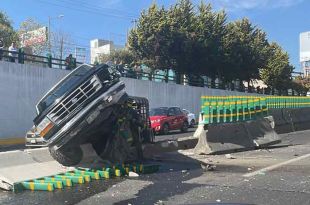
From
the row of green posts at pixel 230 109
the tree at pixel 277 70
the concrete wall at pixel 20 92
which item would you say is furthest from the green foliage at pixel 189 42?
the row of green posts at pixel 230 109

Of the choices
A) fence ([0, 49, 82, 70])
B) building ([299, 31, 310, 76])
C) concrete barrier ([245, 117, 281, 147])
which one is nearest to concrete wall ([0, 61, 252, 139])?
fence ([0, 49, 82, 70])

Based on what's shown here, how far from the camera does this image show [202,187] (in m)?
9.46

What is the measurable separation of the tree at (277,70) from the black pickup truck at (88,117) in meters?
44.1

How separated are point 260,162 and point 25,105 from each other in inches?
608

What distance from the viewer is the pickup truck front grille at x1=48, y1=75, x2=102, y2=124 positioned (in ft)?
34.4

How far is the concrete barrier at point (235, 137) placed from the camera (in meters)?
14.6

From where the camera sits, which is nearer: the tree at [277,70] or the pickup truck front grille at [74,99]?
the pickup truck front grille at [74,99]

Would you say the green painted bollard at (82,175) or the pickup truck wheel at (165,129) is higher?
the pickup truck wheel at (165,129)

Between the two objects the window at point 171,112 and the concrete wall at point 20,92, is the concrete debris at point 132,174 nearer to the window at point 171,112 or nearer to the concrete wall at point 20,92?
the concrete wall at point 20,92

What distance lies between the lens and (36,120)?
34.9ft

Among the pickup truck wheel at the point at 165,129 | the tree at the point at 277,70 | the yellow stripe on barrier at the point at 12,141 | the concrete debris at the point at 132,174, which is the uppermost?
the tree at the point at 277,70

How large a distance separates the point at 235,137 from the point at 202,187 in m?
6.34

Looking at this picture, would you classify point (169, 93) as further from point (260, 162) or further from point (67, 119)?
point (67, 119)

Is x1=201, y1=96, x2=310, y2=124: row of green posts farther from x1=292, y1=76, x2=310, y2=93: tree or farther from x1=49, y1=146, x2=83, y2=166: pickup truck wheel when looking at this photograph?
x1=292, y1=76, x2=310, y2=93: tree
